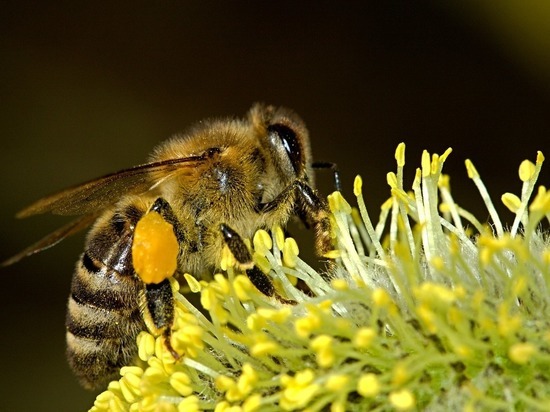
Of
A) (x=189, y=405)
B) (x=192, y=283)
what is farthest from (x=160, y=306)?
(x=189, y=405)

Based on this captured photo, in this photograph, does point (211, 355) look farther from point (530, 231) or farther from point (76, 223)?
point (530, 231)

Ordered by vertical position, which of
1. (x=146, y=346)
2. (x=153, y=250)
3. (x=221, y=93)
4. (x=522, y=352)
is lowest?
(x=522, y=352)

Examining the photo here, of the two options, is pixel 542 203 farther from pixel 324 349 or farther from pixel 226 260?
pixel 226 260

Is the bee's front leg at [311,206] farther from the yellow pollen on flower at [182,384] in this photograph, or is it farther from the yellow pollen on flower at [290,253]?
the yellow pollen on flower at [182,384]

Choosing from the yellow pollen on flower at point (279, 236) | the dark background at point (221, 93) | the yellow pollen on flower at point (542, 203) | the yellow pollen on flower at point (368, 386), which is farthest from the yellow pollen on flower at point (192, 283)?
the dark background at point (221, 93)

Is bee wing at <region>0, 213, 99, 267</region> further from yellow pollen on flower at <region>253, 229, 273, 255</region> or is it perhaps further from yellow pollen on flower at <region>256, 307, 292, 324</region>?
yellow pollen on flower at <region>256, 307, 292, 324</region>

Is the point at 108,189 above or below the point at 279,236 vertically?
above
